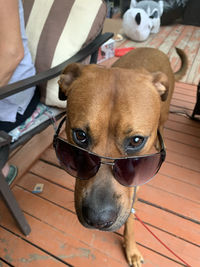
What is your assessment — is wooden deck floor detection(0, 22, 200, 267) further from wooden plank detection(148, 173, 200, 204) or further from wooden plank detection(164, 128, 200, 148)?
wooden plank detection(164, 128, 200, 148)

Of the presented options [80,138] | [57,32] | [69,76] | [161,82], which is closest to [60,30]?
[57,32]

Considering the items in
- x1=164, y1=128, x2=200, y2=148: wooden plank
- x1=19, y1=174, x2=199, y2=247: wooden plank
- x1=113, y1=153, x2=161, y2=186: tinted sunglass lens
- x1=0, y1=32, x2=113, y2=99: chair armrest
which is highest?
x1=0, y1=32, x2=113, y2=99: chair armrest

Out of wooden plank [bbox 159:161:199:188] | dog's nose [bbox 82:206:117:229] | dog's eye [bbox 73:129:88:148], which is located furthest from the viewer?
wooden plank [bbox 159:161:199:188]

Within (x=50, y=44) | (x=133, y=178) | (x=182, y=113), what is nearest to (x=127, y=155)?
(x=133, y=178)

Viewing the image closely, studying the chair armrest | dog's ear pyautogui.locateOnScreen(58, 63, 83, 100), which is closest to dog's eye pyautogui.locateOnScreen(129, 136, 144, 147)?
dog's ear pyautogui.locateOnScreen(58, 63, 83, 100)

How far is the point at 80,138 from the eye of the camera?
120 centimetres

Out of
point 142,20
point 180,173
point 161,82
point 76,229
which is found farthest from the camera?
point 142,20

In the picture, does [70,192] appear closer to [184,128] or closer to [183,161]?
[183,161]

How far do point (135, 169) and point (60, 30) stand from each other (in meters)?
1.34

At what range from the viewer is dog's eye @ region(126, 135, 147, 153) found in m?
1.11

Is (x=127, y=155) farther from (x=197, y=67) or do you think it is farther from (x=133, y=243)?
(x=197, y=67)

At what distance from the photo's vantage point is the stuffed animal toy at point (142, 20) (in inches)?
182

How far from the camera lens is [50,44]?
1776mm

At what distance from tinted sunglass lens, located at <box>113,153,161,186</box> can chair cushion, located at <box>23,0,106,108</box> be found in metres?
0.98
